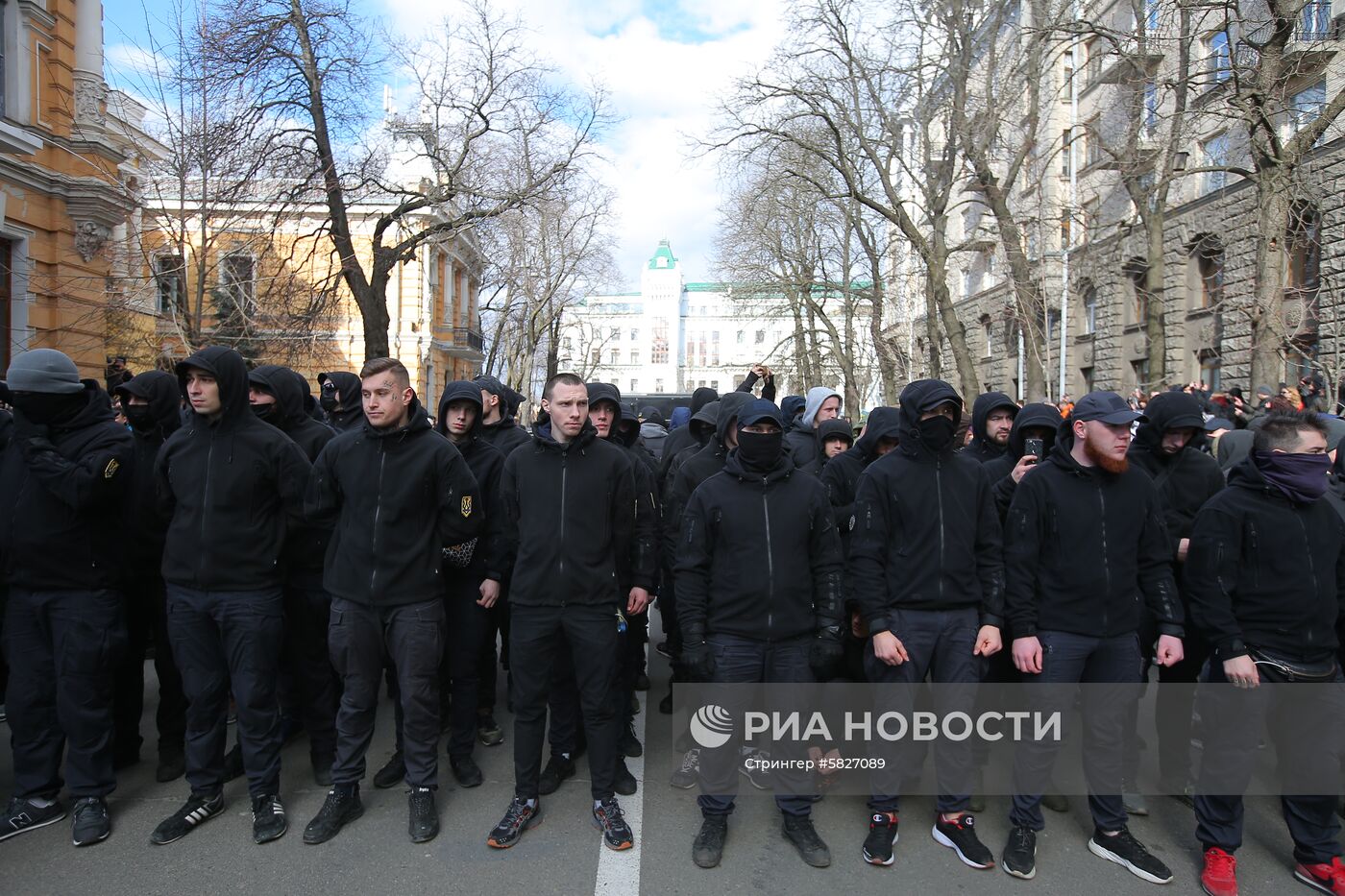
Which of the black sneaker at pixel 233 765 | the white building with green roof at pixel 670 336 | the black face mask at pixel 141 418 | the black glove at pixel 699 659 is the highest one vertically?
the white building with green roof at pixel 670 336

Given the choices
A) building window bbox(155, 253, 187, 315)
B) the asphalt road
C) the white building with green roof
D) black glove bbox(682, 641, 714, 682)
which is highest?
the white building with green roof

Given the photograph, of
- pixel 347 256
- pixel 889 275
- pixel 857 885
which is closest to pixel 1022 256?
pixel 889 275

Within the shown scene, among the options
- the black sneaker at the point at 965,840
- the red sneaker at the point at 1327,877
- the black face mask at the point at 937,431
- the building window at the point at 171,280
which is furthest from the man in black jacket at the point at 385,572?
the building window at the point at 171,280

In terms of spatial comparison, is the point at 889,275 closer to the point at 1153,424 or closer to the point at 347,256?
the point at 347,256

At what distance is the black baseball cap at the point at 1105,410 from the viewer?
3668mm

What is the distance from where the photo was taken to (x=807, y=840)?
376 centimetres

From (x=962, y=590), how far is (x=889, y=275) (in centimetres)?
2597

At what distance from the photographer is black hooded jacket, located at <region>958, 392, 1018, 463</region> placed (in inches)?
218

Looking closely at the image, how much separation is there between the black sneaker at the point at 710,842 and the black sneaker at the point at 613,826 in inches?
12.3

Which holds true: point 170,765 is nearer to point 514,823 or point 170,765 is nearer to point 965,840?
point 514,823

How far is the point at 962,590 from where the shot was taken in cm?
380

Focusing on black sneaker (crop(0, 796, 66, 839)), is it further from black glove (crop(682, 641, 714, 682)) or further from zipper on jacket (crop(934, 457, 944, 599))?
zipper on jacket (crop(934, 457, 944, 599))

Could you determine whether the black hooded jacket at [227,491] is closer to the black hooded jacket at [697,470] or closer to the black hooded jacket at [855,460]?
the black hooded jacket at [697,470]

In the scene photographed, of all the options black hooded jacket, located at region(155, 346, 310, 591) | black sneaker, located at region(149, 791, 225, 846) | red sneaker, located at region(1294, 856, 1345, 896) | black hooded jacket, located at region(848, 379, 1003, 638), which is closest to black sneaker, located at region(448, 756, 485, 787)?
black sneaker, located at region(149, 791, 225, 846)
